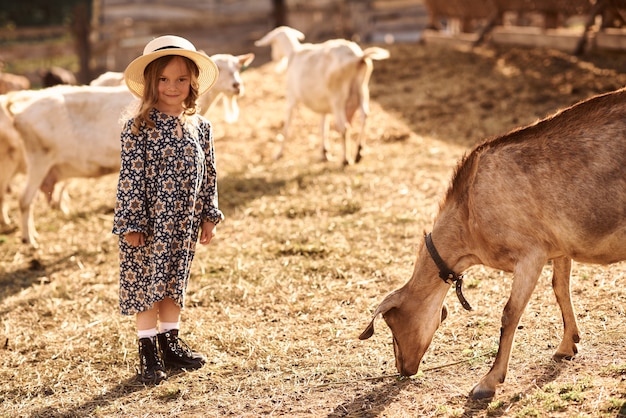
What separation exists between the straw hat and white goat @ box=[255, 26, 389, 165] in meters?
4.97

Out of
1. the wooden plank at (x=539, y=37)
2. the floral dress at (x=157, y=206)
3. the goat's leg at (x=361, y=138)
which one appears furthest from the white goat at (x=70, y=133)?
the wooden plank at (x=539, y=37)

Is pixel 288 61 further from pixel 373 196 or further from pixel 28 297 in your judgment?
pixel 28 297

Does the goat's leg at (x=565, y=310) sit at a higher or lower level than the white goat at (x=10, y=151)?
lower

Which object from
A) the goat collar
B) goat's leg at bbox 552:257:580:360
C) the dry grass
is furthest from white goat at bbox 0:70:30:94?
goat's leg at bbox 552:257:580:360

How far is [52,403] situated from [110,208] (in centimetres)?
440

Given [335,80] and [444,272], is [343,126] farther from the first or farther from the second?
[444,272]

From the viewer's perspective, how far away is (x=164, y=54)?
426 centimetres

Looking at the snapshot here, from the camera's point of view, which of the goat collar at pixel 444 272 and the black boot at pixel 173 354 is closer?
the goat collar at pixel 444 272

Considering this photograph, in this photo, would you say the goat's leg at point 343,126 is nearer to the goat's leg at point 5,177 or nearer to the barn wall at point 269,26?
the goat's leg at point 5,177

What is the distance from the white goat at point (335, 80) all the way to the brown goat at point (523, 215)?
18.0 feet

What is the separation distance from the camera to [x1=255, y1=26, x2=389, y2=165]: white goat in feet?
31.2

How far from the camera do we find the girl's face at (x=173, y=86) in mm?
4328

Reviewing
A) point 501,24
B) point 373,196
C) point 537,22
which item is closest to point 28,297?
point 373,196

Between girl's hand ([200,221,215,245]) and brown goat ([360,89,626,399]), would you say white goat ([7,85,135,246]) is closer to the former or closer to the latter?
girl's hand ([200,221,215,245])
